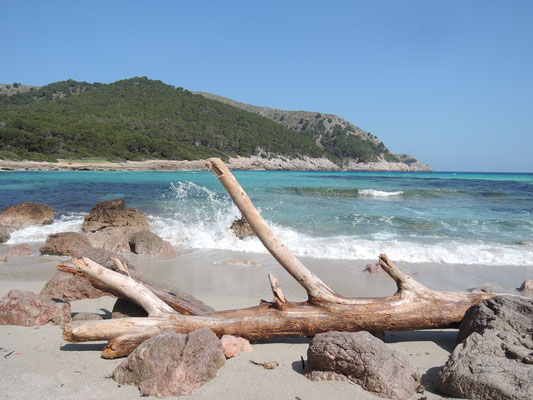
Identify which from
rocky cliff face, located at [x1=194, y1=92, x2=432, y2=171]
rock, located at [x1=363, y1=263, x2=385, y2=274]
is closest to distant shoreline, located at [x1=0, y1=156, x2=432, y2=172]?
rocky cliff face, located at [x1=194, y1=92, x2=432, y2=171]

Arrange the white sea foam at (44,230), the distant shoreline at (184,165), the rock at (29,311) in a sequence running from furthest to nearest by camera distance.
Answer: the distant shoreline at (184,165), the white sea foam at (44,230), the rock at (29,311)

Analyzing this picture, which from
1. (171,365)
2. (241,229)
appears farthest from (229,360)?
(241,229)

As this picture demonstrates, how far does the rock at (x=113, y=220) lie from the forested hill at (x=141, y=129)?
45688 mm

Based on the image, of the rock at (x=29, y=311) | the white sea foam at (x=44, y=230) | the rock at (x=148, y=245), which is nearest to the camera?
the rock at (x=29, y=311)

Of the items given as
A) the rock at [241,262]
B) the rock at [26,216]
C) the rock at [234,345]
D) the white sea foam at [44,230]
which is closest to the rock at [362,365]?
the rock at [234,345]

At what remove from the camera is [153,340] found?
292cm

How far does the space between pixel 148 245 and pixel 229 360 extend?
5.11m

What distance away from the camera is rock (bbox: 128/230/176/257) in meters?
7.80

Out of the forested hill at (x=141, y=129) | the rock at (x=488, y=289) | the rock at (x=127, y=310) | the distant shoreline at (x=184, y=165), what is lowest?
the rock at (x=488, y=289)

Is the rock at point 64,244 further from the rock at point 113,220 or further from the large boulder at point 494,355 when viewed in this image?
the large boulder at point 494,355

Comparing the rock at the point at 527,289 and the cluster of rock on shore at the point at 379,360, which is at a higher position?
the cluster of rock on shore at the point at 379,360

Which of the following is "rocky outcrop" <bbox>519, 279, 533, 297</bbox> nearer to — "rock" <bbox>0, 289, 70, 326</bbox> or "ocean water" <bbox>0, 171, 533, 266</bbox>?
"ocean water" <bbox>0, 171, 533, 266</bbox>

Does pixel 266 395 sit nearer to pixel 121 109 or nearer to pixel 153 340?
pixel 153 340

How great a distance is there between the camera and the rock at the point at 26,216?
34.9ft
